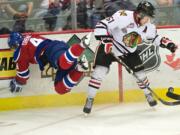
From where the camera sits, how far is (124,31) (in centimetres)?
494

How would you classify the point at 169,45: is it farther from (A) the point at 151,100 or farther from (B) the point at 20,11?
(B) the point at 20,11

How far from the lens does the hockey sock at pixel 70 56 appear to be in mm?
5094

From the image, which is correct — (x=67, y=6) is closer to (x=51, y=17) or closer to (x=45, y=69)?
(x=51, y=17)

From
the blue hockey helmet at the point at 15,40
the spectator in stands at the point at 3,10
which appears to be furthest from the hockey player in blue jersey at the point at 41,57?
the spectator in stands at the point at 3,10

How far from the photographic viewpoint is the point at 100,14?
Answer: 575cm

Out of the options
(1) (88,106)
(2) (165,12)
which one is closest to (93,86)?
(1) (88,106)

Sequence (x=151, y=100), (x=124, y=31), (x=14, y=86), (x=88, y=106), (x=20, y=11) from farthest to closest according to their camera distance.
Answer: (x=20, y=11) → (x=14, y=86) → (x=151, y=100) → (x=88, y=106) → (x=124, y=31)

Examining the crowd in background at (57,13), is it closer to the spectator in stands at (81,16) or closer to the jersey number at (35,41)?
the spectator in stands at (81,16)

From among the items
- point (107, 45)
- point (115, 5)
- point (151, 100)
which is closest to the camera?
point (107, 45)

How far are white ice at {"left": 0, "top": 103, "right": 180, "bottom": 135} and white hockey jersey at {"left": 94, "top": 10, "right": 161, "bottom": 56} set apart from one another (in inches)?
24.2

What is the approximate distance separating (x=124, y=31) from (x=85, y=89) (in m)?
0.98

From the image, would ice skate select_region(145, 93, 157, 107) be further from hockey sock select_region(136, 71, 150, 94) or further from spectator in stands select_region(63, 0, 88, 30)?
spectator in stands select_region(63, 0, 88, 30)

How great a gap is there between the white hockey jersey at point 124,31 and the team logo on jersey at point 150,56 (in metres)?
0.50

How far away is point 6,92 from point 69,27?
0.96m
